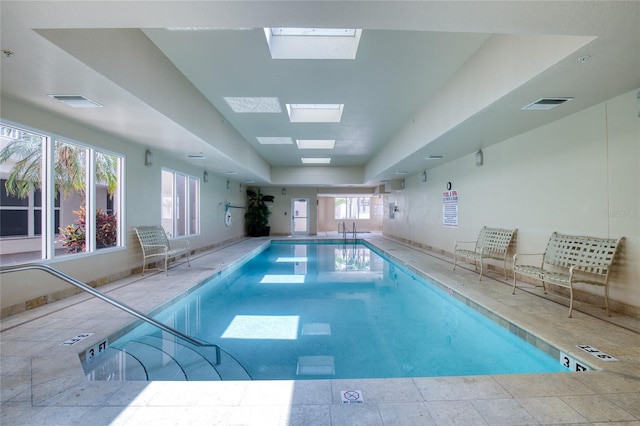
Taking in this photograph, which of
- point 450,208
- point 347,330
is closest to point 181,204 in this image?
point 347,330

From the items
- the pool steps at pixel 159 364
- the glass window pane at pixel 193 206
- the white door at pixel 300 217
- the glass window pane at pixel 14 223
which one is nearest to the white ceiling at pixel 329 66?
the glass window pane at pixel 14 223

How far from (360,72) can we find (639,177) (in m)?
3.26

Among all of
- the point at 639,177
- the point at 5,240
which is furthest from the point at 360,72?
the point at 5,240

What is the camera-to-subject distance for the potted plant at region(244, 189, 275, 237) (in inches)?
519

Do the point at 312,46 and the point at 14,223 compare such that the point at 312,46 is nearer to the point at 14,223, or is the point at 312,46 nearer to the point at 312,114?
the point at 312,114

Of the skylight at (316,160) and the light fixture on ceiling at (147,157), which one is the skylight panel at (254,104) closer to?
the light fixture on ceiling at (147,157)

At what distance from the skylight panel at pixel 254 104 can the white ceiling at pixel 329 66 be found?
18 centimetres

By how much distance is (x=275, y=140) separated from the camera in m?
7.81

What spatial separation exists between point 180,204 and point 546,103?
Result: 756 cm

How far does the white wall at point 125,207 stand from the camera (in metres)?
3.26

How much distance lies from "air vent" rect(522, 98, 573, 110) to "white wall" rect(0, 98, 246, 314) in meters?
5.69

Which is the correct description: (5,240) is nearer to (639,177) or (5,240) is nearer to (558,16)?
(558,16)

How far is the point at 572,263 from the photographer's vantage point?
3594mm

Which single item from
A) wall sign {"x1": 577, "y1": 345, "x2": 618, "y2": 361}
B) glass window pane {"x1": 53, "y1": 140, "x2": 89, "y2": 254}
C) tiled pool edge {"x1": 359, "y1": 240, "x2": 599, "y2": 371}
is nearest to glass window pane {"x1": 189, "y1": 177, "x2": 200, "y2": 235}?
glass window pane {"x1": 53, "y1": 140, "x2": 89, "y2": 254}
